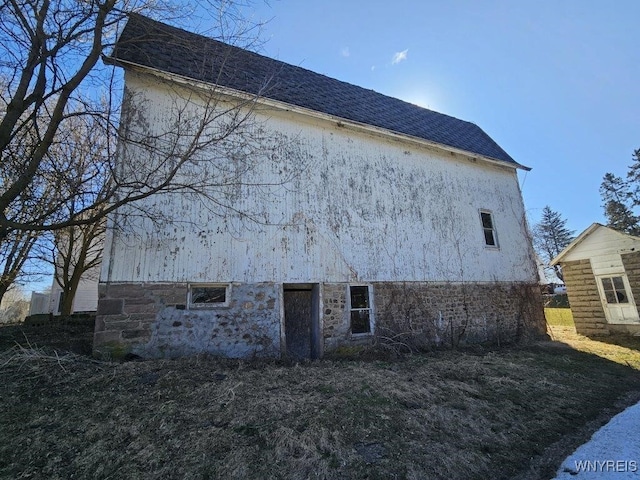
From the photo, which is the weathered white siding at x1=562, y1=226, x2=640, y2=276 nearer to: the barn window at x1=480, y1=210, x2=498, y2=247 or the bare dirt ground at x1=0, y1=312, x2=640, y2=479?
the barn window at x1=480, y1=210, x2=498, y2=247

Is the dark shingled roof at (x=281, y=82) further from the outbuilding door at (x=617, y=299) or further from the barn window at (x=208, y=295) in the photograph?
the outbuilding door at (x=617, y=299)

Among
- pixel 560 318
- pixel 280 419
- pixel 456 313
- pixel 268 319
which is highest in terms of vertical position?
pixel 268 319

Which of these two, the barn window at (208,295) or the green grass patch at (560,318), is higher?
Result: the barn window at (208,295)

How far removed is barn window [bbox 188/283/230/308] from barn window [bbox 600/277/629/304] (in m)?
13.8

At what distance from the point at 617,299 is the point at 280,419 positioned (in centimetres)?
1379

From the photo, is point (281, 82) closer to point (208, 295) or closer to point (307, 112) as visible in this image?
point (307, 112)

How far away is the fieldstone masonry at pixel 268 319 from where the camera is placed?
20.3 feet

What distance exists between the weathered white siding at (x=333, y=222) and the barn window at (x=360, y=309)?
0.34 meters

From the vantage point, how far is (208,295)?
6.98 m

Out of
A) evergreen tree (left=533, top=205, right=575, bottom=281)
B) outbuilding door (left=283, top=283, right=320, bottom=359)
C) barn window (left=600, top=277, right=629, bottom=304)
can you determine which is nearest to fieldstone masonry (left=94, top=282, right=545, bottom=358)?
outbuilding door (left=283, top=283, right=320, bottom=359)

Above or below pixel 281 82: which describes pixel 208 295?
below

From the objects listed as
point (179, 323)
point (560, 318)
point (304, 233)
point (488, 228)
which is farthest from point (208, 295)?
point (560, 318)

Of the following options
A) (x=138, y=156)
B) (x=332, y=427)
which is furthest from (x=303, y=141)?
Result: (x=332, y=427)

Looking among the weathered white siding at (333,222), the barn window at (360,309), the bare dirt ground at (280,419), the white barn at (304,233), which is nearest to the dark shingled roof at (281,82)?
the white barn at (304,233)
